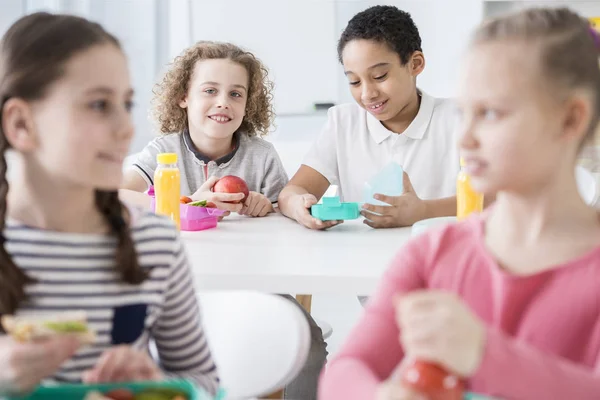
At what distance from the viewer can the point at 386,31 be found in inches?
87.8

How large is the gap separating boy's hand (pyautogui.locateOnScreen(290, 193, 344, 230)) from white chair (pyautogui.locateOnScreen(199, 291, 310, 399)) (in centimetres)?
65

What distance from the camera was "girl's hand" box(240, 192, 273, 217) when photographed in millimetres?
2117

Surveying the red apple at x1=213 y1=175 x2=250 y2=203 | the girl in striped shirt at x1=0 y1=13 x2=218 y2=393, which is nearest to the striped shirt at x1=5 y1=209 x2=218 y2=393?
the girl in striped shirt at x1=0 y1=13 x2=218 y2=393

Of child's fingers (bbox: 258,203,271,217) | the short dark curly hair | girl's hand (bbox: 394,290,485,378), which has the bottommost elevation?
child's fingers (bbox: 258,203,271,217)

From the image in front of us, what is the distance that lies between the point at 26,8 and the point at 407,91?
156cm

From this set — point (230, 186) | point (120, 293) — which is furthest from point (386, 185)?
point (120, 293)

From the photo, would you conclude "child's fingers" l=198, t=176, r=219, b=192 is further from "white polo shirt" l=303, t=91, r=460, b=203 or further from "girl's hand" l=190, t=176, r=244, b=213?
"white polo shirt" l=303, t=91, r=460, b=203

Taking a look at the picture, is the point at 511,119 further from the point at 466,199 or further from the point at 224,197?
the point at 224,197

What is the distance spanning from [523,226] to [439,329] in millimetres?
286

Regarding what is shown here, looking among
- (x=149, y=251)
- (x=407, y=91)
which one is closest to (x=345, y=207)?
(x=407, y=91)

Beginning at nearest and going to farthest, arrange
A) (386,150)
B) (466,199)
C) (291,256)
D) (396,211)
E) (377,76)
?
(291,256) < (466,199) < (396,211) < (377,76) < (386,150)

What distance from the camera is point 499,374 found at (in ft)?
2.61

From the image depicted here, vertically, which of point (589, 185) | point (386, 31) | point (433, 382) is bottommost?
point (589, 185)

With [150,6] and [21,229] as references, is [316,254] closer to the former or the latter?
[21,229]
